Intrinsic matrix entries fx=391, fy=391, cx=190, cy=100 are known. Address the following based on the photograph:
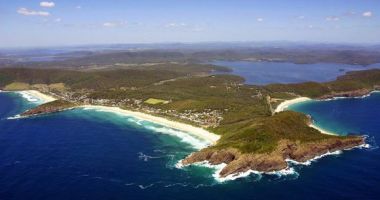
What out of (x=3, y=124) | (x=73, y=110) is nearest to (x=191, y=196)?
(x=3, y=124)

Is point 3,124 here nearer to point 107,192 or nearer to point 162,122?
point 162,122

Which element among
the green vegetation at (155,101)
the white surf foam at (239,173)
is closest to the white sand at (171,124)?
the green vegetation at (155,101)

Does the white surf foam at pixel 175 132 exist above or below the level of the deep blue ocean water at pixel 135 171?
above

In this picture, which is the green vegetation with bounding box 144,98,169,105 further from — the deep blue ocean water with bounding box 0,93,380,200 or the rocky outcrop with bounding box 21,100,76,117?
the deep blue ocean water with bounding box 0,93,380,200

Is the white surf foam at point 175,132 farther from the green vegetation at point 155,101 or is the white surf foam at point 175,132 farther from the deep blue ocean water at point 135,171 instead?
the green vegetation at point 155,101

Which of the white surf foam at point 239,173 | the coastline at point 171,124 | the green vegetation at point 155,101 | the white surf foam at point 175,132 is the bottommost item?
the white surf foam at point 239,173

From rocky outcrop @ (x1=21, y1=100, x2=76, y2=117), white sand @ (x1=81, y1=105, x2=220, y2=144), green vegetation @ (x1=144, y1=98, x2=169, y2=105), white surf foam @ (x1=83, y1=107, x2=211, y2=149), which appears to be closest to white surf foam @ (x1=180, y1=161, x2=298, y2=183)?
white surf foam @ (x1=83, y1=107, x2=211, y2=149)
